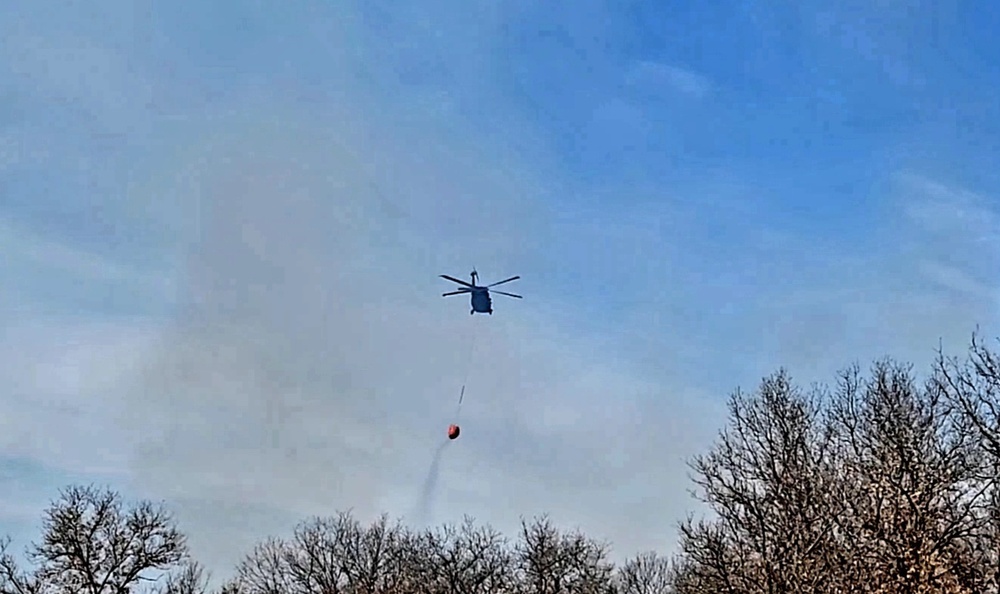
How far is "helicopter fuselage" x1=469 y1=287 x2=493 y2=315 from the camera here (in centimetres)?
2505

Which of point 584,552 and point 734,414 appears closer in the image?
point 734,414

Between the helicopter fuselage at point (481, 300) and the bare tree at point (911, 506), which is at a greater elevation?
the helicopter fuselage at point (481, 300)

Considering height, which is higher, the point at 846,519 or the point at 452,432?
the point at 452,432

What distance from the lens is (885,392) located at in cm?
3120

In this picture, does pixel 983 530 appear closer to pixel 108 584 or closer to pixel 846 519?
pixel 846 519

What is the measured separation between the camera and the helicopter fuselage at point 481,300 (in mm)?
25047

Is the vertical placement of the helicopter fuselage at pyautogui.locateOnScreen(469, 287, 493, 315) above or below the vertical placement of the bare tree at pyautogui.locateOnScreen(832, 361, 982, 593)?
above

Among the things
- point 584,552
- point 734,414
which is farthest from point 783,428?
point 584,552

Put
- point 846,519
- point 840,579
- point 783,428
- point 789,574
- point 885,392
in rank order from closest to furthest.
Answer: point 840,579
point 846,519
point 789,574
point 885,392
point 783,428

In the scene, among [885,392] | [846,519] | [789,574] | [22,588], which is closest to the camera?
[846,519]

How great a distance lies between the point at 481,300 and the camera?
25125mm

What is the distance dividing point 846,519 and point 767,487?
8.18 meters

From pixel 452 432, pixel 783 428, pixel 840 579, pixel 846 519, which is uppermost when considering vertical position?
pixel 783 428

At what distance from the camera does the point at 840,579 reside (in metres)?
22.7
